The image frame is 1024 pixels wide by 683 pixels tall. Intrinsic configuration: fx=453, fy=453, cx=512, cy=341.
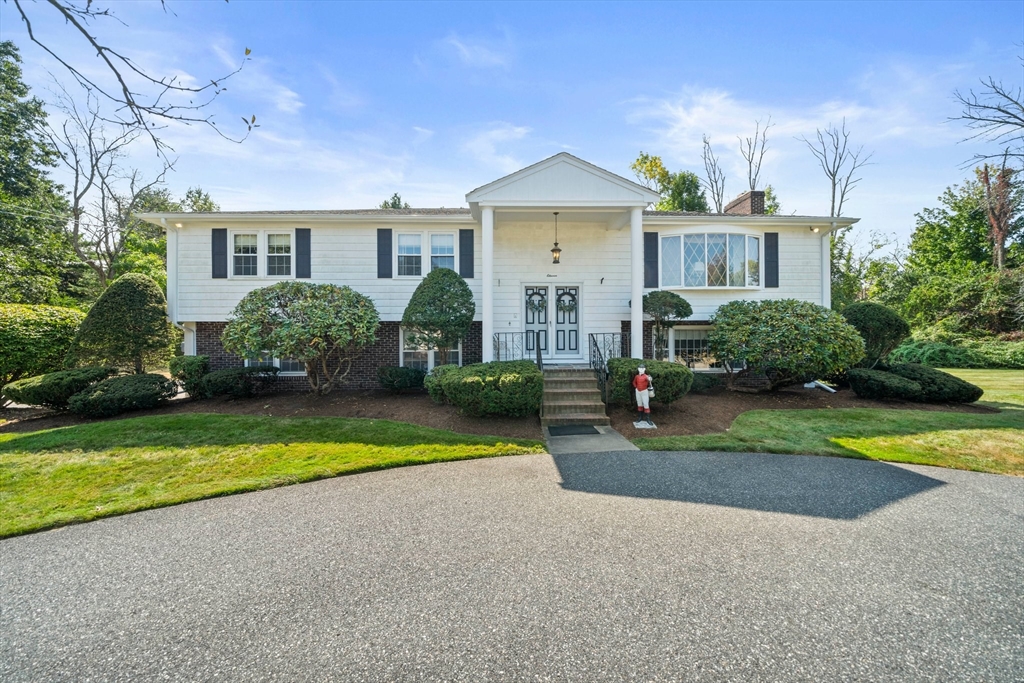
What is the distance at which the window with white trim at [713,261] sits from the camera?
12430 millimetres

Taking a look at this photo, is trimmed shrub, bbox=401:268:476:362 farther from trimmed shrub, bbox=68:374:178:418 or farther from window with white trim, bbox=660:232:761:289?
window with white trim, bbox=660:232:761:289

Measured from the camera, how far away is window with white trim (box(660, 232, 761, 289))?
12.4m

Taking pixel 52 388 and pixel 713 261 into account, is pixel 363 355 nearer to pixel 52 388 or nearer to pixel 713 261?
pixel 52 388

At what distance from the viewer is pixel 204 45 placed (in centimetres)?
427

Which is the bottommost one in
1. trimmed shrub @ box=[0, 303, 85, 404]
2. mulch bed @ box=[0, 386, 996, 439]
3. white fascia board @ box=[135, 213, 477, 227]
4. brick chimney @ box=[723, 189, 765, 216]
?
mulch bed @ box=[0, 386, 996, 439]

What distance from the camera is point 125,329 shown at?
1035 centimetres

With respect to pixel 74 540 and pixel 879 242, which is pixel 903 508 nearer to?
pixel 74 540

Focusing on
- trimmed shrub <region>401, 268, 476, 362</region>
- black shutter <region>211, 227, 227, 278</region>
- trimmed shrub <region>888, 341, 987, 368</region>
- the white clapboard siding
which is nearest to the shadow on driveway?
trimmed shrub <region>401, 268, 476, 362</region>

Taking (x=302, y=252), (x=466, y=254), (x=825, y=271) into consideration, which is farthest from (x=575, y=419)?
(x=825, y=271)

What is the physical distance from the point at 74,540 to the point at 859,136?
36.4 metres

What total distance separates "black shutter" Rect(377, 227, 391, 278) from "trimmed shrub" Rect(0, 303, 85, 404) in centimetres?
721

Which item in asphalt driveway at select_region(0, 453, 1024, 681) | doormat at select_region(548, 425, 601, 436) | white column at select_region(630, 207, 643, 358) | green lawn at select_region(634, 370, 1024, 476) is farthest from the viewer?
white column at select_region(630, 207, 643, 358)

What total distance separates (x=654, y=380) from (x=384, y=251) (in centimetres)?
773

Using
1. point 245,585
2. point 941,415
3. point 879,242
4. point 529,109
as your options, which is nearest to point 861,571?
point 245,585
